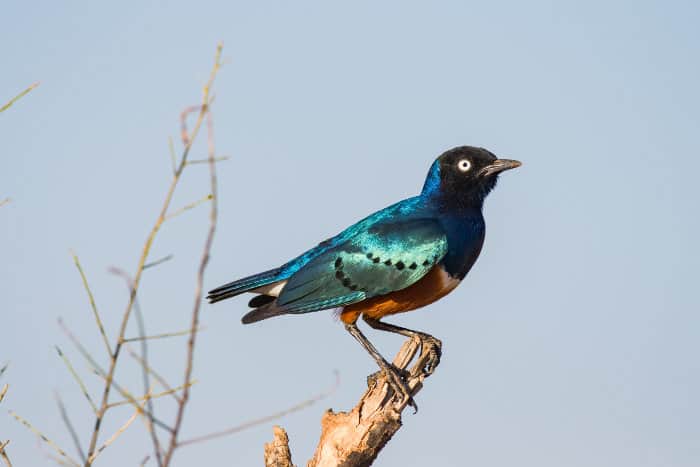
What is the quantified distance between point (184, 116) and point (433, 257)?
5086 mm

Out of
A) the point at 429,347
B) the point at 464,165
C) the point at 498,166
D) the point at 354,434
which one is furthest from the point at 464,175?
the point at 354,434

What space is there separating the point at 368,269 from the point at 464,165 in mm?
1601

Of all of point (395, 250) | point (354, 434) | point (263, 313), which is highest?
point (263, 313)

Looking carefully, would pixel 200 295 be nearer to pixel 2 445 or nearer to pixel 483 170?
pixel 2 445

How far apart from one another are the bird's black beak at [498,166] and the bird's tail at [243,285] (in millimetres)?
2201

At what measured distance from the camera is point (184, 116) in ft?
12.4

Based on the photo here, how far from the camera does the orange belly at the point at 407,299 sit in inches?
342

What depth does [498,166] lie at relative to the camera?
9.45 meters

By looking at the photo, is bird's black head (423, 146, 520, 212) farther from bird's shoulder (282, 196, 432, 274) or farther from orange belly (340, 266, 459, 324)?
orange belly (340, 266, 459, 324)

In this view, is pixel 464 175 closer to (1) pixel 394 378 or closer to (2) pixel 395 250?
(2) pixel 395 250

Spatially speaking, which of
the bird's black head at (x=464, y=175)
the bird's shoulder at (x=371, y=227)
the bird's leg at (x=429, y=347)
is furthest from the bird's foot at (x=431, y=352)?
the bird's black head at (x=464, y=175)

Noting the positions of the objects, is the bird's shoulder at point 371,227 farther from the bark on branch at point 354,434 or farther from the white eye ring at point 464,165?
the bark on branch at point 354,434

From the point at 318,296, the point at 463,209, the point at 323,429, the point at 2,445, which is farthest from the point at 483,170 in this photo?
the point at 2,445

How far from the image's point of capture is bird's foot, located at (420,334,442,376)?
8.31 m
